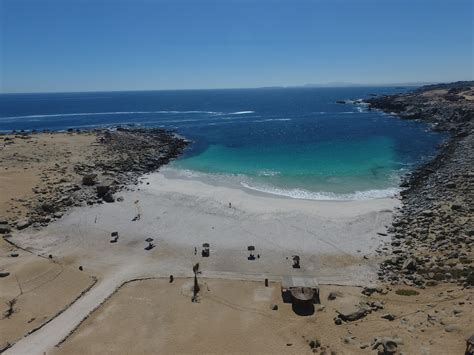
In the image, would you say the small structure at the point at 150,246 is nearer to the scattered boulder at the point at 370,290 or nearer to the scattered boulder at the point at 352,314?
the scattered boulder at the point at 352,314

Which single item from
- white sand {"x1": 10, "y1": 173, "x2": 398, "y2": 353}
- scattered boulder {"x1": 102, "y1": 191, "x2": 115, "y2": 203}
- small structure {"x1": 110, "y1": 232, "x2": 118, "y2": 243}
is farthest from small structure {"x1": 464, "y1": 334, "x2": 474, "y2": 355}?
scattered boulder {"x1": 102, "y1": 191, "x2": 115, "y2": 203}

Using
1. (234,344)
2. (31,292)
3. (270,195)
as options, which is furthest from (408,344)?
(270,195)

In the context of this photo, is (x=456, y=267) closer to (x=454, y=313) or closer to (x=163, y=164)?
(x=454, y=313)

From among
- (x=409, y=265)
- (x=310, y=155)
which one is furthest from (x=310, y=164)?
(x=409, y=265)

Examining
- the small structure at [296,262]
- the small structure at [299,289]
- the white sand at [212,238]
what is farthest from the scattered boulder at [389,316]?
the small structure at [296,262]

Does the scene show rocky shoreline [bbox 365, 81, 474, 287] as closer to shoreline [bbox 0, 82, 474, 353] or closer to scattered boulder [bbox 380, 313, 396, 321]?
shoreline [bbox 0, 82, 474, 353]

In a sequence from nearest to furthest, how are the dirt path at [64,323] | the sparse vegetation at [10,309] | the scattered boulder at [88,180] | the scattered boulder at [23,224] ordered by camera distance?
the dirt path at [64,323] → the sparse vegetation at [10,309] → the scattered boulder at [23,224] → the scattered boulder at [88,180]
